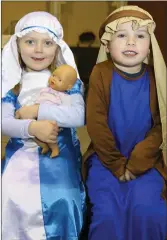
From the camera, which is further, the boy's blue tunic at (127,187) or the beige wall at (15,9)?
the beige wall at (15,9)

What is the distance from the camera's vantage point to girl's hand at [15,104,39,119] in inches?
40.8

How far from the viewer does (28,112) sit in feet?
3.42

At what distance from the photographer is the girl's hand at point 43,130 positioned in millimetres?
1003

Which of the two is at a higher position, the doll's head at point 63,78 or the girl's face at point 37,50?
A: the girl's face at point 37,50

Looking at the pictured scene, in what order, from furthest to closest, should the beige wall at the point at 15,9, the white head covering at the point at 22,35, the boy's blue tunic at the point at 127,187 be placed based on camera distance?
the beige wall at the point at 15,9, the white head covering at the point at 22,35, the boy's blue tunic at the point at 127,187

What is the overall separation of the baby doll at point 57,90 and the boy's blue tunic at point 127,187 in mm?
119

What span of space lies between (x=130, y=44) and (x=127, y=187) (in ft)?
1.27

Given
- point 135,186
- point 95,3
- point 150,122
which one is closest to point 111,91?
point 150,122

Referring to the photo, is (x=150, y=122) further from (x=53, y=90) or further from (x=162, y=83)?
(x=53, y=90)

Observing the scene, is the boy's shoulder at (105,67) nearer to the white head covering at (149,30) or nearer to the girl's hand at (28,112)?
the white head covering at (149,30)

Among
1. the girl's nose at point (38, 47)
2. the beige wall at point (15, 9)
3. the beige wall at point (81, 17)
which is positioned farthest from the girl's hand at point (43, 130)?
the beige wall at point (81, 17)

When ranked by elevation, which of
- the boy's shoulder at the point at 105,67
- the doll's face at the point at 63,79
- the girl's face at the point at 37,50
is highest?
the girl's face at the point at 37,50

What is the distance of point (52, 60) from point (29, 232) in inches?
19.7

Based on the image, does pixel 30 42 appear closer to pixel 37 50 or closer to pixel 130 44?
pixel 37 50
